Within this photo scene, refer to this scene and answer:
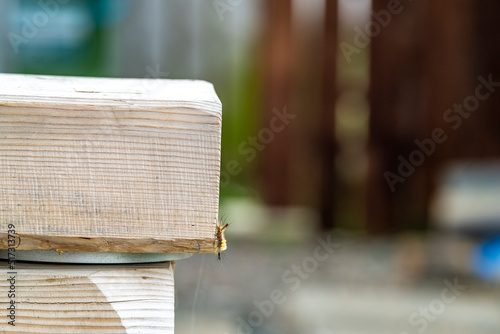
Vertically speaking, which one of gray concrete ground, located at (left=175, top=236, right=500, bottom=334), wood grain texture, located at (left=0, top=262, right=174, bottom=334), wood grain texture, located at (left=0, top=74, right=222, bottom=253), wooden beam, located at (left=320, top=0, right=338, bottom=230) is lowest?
gray concrete ground, located at (left=175, top=236, right=500, bottom=334)

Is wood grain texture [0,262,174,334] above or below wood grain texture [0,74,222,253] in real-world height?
below

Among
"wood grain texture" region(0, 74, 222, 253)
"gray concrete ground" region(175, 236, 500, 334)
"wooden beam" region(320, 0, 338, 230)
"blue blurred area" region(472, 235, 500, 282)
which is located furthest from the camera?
"wooden beam" region(320, 0, 338, 230)

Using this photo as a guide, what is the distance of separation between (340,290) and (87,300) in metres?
4.85

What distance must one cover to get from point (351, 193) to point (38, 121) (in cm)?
631

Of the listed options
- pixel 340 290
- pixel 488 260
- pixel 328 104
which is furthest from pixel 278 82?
pixel 488 260

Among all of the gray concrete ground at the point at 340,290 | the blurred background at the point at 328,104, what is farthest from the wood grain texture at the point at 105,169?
the blurred background at the point at 328,104

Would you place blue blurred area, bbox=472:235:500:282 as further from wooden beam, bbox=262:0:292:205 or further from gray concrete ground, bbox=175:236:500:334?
wooden beam, bbox=262:0:292:205

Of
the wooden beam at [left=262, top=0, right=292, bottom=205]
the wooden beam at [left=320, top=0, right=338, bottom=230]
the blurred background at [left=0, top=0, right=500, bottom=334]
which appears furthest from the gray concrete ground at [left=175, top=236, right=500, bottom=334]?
the wooden beam at [left=262, top=0, right=292, bottom=205]

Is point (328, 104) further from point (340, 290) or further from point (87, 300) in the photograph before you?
point (87, 300)

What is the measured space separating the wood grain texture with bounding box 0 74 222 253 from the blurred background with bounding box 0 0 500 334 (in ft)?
17.3

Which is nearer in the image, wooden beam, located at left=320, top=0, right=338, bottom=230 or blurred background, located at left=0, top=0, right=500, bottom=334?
blurred background, located at left=0, top=0, right=500, bottom=334

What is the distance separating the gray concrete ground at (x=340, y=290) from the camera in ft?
15.9

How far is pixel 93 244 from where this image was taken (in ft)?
3.42

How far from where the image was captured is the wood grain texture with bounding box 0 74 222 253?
1.01 m
